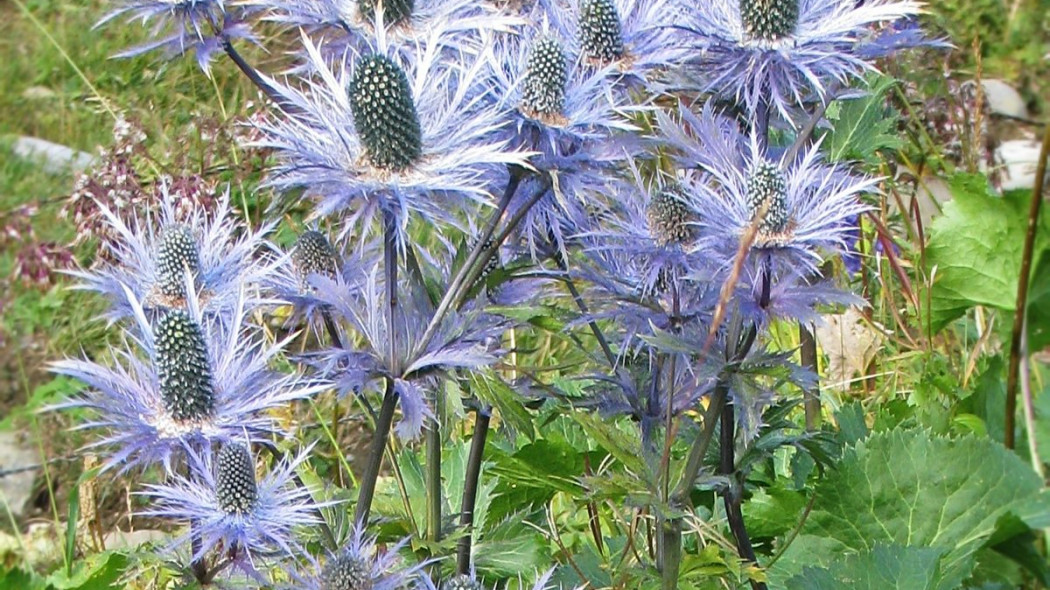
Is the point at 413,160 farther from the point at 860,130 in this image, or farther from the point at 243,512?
the point at 860,130

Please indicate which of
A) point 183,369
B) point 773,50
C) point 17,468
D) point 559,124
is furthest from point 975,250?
point 17,468

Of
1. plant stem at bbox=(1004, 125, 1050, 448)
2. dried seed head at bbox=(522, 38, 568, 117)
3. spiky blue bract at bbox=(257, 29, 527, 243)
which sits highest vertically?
dried seed head at bbox=(522, 38, 568, 117)

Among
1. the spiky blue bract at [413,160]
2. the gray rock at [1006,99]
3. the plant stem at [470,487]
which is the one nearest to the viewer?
the spiky blue bract at [413,160]

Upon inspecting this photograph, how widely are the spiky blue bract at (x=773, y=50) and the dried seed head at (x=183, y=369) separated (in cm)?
55

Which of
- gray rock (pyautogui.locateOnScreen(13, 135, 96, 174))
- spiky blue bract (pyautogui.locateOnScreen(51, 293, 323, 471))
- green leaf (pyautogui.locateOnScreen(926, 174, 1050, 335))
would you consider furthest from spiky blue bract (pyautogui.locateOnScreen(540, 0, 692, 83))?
gray rock (pyautogui.locateOnScreen(13, 135, 96, 174))

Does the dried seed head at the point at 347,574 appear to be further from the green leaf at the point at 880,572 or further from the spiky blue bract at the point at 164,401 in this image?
the green leaf at the point at 880,572

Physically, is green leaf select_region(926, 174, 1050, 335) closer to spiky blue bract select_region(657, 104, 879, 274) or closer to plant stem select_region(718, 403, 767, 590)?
spiky blue bract select_region(657, 104, 879, 274)

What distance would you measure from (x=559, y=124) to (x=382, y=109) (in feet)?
0.56

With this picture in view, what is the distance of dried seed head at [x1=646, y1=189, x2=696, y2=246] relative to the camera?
120 centimetres

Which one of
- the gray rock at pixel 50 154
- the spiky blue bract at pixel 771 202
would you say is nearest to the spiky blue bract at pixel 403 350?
the spiky blue bract at pixel 771 202

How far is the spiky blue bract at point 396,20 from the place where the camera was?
125cm

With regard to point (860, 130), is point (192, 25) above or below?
above

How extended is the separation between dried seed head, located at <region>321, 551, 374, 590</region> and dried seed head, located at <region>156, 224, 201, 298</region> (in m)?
0.46

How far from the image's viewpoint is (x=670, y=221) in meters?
1.20
